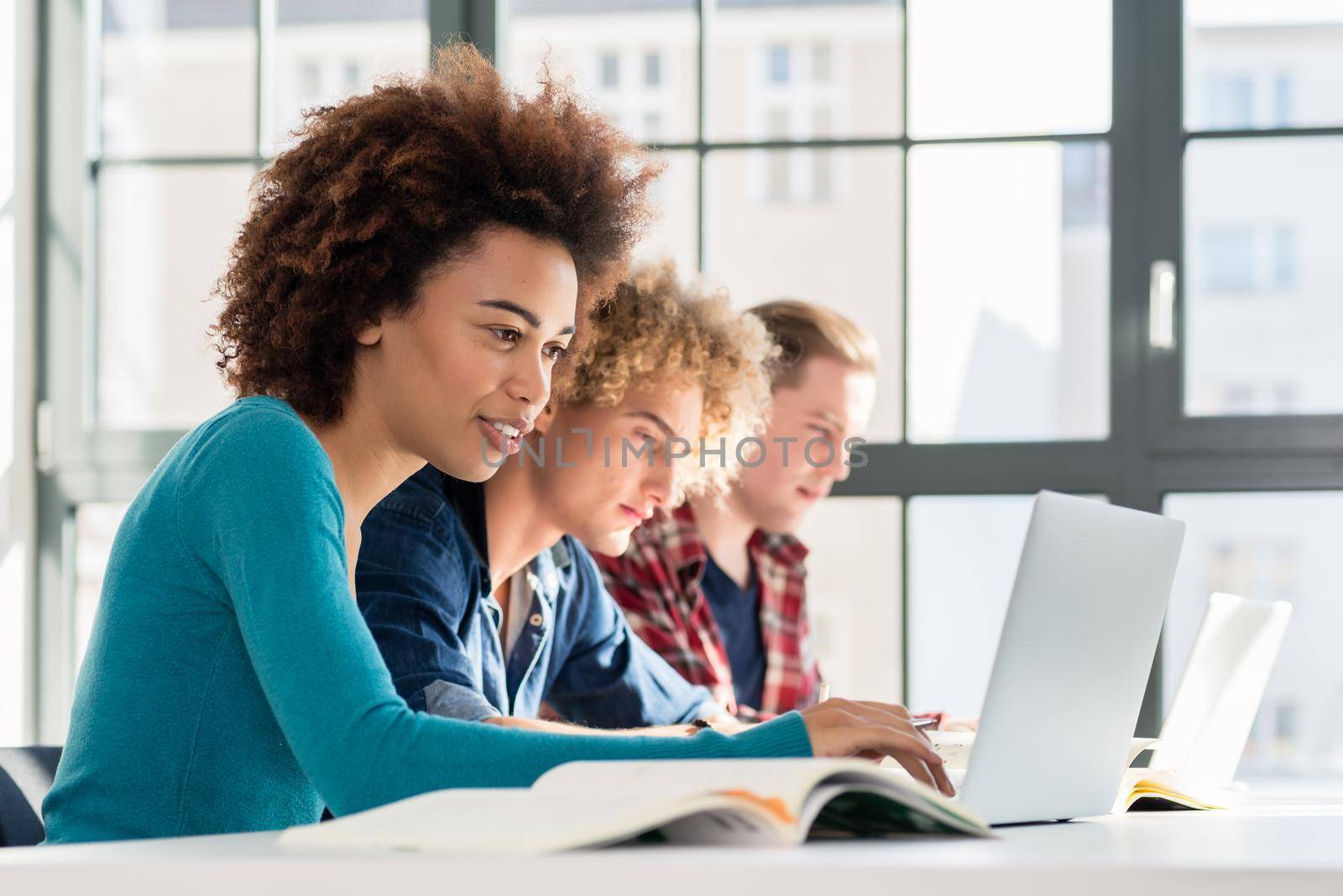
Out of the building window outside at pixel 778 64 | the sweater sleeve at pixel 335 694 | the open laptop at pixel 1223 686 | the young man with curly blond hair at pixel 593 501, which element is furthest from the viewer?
the building window outside at pixel 778 64

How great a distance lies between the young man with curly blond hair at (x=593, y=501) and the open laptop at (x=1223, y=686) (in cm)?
58

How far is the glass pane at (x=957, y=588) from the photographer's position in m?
2.77

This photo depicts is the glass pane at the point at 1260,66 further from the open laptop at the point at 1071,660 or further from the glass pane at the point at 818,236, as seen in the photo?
the open laptop at the point at 1071,660

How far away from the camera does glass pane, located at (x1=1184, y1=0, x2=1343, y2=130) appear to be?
2746 millimetres

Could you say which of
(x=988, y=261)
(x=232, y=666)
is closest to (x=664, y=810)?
(x=232, y=666)

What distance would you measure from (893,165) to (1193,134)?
1.85 ft

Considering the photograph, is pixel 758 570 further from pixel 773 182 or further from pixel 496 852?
pixel 496 852

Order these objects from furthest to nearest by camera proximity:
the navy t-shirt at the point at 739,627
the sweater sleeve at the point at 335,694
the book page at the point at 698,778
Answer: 1. the navy t-shirt at the point at 739,627
2. the sweater sleeve at the point at 335,694
3. the book page at the point at 698,778

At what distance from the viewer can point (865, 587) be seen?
10.00ft

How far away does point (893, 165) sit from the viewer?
2846mm

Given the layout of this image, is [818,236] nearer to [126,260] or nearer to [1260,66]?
[1260,66]

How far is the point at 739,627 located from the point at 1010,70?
1.22 metres

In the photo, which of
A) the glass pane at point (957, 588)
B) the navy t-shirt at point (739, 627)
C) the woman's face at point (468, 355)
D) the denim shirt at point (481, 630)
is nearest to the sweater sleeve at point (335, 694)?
the woman's face at point (468, 355)

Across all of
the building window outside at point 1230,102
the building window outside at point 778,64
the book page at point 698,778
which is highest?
the building window outside at point 778,64
